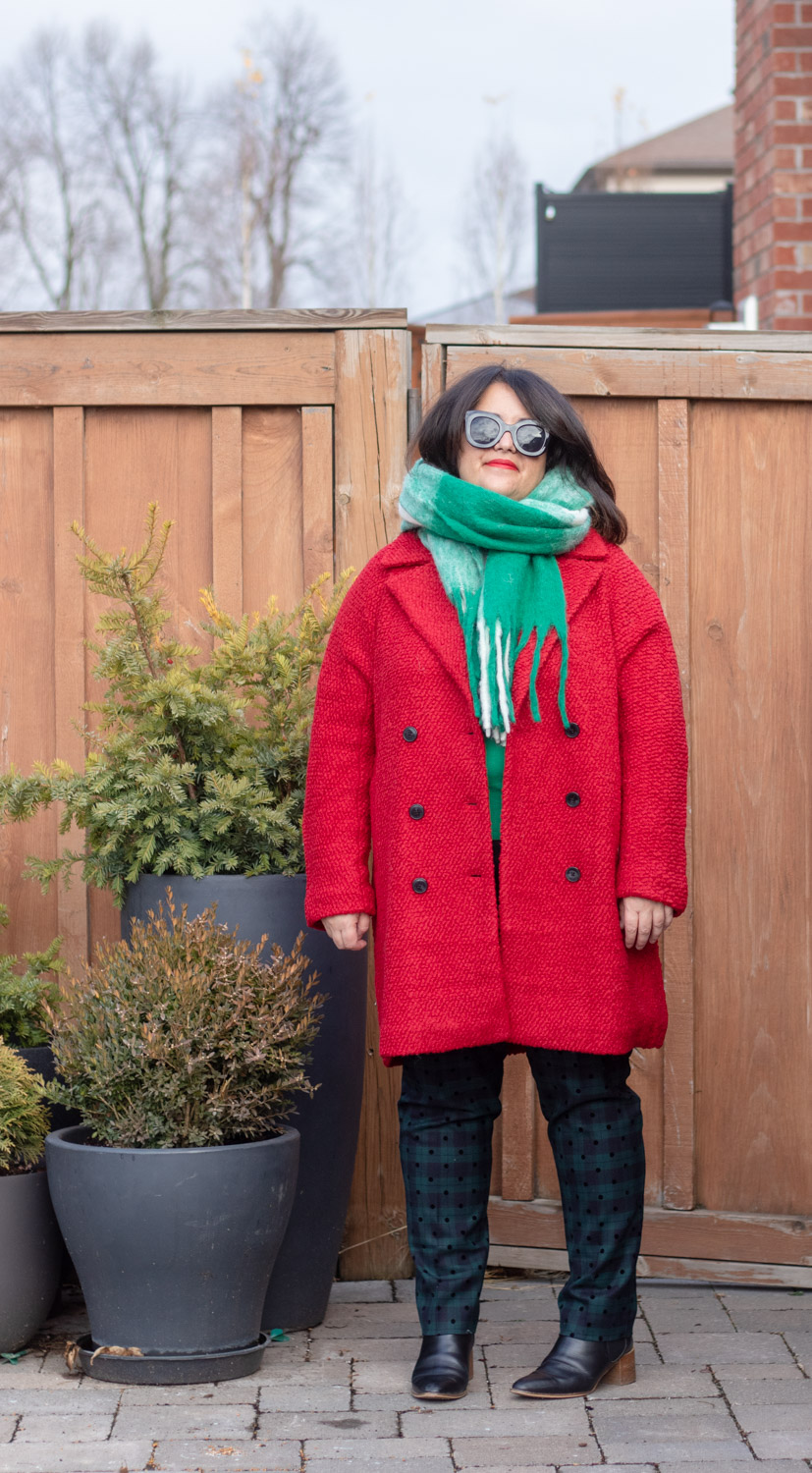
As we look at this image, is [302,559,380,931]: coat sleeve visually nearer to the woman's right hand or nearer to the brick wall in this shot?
the woman's right hand

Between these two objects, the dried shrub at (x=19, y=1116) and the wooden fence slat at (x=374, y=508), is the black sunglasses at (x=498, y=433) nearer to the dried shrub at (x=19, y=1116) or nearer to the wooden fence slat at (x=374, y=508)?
the wooden fence slat at (x=374, y=508)

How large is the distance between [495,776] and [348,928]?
1.34ft

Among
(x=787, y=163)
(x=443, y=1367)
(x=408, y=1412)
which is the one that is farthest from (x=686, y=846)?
(x=787, y=163)

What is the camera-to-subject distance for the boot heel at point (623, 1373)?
3.03m

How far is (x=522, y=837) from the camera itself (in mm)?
2904

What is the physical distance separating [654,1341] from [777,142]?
408 centimetres

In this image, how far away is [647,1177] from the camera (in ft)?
12.5

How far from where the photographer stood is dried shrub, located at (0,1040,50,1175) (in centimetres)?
316

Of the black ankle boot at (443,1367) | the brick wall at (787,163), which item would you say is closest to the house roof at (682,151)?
the brick wall at (787,163)

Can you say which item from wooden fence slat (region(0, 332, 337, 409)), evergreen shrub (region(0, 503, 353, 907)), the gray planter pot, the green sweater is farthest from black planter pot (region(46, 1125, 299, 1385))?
wooden fence slat (region(0, 332, 337, 409))

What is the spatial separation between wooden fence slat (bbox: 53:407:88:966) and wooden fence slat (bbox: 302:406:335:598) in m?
0.56

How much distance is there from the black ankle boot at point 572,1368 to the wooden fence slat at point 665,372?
7.06 ft

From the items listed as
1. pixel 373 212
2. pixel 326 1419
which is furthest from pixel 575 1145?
pixel 373 212

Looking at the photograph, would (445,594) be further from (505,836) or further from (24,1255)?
(24,1255)
